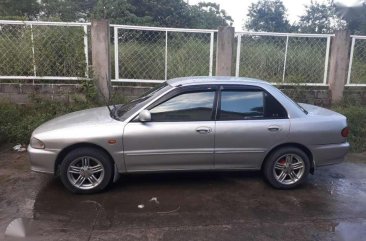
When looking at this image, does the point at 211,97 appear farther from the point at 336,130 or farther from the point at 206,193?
the point at 336,130

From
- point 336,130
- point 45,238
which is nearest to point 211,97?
point 336,130

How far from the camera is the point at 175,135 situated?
179 inches

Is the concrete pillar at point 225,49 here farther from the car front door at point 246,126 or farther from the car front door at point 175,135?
the car front door at point 175,135

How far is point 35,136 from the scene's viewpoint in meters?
4.52

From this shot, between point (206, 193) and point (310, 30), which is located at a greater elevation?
point (310, 30)

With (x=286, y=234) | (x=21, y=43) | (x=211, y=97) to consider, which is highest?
(x=21, y=43)

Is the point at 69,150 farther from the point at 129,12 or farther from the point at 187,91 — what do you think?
the point at 129,12

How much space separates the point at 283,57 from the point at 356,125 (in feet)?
6.80

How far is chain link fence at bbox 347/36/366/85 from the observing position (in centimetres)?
818

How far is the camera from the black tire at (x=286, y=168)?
483cm

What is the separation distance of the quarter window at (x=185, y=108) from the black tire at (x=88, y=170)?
82 cm

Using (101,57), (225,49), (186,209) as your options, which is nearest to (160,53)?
(101,57)

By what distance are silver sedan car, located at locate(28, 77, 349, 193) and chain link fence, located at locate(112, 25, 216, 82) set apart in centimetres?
280

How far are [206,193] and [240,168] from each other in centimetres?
56
